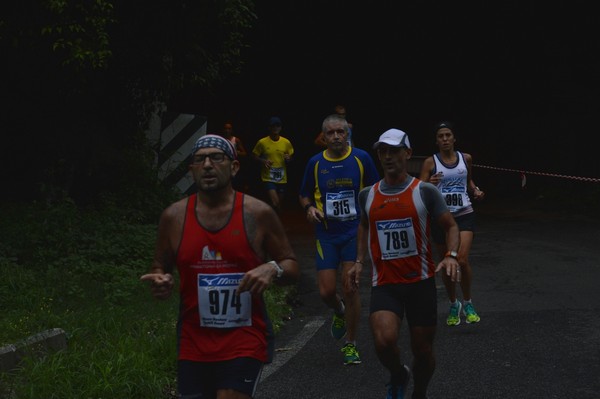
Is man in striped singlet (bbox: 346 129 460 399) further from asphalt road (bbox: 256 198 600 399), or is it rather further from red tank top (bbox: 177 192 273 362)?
red tank top (bbox: 177 192 273 362)

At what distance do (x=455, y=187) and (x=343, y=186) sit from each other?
61.6 inches

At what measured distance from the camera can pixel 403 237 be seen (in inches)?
219

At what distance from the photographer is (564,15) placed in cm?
2119

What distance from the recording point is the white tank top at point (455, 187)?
8375mm

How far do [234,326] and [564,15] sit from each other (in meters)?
18.9

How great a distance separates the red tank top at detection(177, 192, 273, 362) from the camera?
4074 mm

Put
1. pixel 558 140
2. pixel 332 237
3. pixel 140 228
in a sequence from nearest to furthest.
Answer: pixel 332 237 < pixel 140 228 < pixel 558 140

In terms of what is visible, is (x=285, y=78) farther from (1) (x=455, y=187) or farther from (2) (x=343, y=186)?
(2) (x=343, y=186)

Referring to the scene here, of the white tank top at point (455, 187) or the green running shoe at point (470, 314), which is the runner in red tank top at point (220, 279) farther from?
the white tank top at point (455, 187)

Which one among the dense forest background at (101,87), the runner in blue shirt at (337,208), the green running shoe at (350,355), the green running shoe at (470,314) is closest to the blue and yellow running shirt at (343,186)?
the runner in blue shirt at (337,208)

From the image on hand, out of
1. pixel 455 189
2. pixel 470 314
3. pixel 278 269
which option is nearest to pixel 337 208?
pixel 455 189

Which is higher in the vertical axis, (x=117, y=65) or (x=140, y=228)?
(x=117, y=65)

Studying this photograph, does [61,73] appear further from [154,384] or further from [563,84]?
[563,84]

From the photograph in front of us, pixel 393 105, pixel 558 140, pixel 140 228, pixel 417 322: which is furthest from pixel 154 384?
pixel 393 105
